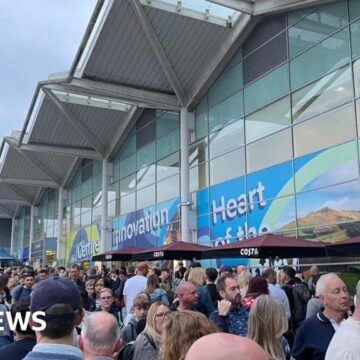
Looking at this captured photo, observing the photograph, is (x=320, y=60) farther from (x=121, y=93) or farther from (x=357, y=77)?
(x=121, y=93)

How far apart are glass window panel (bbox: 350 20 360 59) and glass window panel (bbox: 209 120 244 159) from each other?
487 cm

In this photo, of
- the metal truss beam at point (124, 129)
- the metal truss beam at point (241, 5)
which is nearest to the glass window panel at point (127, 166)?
the metal truss beam at point (124, 129)

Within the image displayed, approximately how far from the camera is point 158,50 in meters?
17.2

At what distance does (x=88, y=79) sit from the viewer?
59.8ft

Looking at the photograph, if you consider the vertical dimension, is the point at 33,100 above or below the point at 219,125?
above

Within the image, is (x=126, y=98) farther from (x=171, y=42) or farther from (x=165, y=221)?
(x=165, y=221)

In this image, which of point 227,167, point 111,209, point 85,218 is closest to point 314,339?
point 227,167

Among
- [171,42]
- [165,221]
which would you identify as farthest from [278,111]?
[165,221]

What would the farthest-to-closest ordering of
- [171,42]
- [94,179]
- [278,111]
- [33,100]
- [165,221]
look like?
[94,179] < [33,100] < [165,221] < [171,42] < [278,111]

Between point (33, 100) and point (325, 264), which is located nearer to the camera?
point (325, 264)

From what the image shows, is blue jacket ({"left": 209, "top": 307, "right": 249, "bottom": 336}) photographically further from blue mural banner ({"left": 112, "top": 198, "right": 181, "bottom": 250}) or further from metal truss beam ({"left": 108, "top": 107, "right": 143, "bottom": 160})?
metal truss beam ({"left": 108, "top": 107, "right": 143, "bottom": 160})

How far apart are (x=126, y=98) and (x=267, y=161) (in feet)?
21.3

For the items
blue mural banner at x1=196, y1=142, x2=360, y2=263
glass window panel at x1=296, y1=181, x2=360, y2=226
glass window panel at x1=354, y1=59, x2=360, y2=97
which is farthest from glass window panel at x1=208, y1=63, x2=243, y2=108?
glass window panel at x1=296, y1=181, x2=360, y2=226

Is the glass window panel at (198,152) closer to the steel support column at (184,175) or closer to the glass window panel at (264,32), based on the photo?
the steel support column at (184,175)
